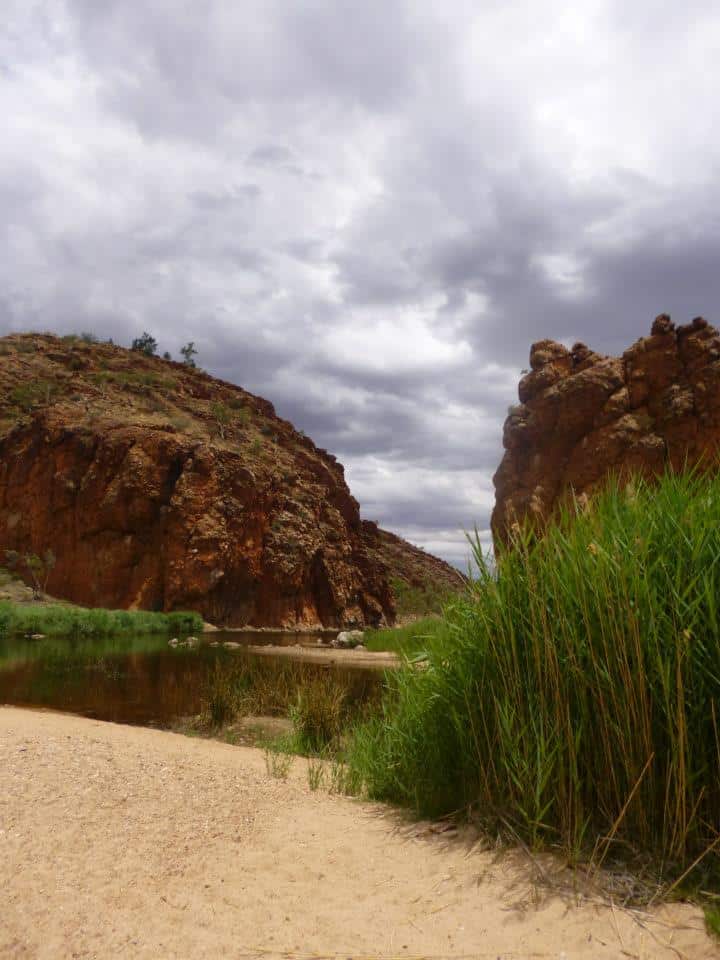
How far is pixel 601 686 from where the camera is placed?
3562mm

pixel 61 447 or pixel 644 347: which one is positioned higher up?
pixel 644 347

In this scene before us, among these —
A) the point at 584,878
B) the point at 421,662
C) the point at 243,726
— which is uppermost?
the point at 421,662

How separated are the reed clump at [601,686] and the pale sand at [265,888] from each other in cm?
36

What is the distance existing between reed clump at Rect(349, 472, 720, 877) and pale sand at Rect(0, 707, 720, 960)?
0.36 metres

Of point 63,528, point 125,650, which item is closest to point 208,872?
point 125,650

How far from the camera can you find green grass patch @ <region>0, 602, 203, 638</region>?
91.4 ft

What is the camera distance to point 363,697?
14.4 metres

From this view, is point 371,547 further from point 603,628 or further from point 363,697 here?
point 603,628

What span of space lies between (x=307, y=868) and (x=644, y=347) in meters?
37.4

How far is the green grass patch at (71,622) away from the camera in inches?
1097

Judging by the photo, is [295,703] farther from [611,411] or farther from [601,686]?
[611,411]

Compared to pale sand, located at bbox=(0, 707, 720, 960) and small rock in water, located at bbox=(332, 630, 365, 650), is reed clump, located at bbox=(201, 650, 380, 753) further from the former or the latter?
small rock in water, located at bbox=(332, 630, 365, 650)

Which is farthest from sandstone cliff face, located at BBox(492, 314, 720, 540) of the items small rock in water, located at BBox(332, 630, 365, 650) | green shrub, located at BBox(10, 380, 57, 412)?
green shrub, located at BBox(10, 380, 57, 412)

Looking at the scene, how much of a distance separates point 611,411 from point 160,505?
94.0 feet
